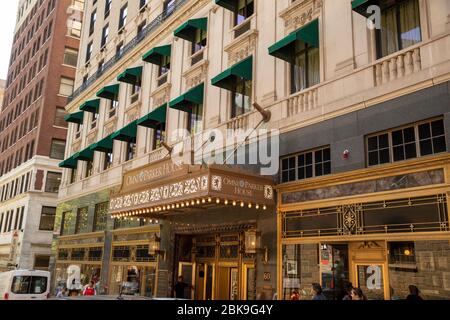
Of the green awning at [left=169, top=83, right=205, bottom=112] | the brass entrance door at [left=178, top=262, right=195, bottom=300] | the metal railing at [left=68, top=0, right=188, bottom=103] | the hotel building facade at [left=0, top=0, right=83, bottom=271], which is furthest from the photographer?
the hotel building facade at [left=0, top=0, right=83, bottom=271]

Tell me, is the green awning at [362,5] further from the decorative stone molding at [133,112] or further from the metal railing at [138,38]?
the decorative stone molding at [133,112]

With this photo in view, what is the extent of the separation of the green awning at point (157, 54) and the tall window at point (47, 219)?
81.2 ft

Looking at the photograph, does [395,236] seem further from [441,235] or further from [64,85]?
[64,85]

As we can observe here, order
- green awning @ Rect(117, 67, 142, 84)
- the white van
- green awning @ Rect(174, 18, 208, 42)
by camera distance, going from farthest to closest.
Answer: green awning @ Rect(117, 67, 142, 84) → green awning @ Rect(174, 18, 208, 42) → the white van

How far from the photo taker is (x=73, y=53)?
152 feet

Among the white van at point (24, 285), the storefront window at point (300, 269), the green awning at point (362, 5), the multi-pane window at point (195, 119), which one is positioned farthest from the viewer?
the multi-pane window at point (195, 119)

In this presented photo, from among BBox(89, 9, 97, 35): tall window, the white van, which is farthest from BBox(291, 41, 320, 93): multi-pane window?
BBox(89, 9, 97, 35): tall window

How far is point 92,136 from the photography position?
29500 mm

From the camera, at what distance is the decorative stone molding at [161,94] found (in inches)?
847

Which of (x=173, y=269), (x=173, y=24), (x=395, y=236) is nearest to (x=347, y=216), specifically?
(x=395, y=236)

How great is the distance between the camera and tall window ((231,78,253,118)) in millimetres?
16500

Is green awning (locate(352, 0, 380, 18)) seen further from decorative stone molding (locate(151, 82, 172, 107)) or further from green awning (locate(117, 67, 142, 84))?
green awning (locate(117, 67, 142, 84))

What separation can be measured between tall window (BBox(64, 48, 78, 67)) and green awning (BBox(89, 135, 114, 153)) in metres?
22.7

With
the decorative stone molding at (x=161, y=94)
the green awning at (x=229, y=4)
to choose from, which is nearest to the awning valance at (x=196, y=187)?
the decorative stone molding at (x=161, y=94)
